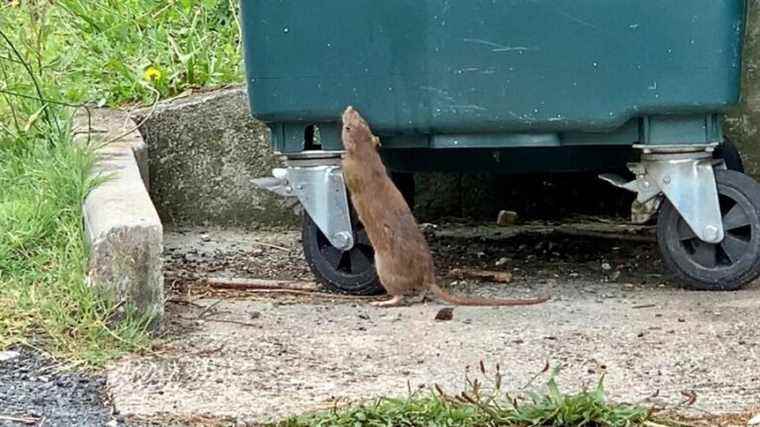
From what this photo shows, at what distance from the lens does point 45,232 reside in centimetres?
403

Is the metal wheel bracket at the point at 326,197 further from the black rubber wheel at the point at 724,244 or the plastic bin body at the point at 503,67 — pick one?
the black rubber wheel at the point at 724,244

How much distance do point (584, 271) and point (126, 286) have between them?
1723 millimetres

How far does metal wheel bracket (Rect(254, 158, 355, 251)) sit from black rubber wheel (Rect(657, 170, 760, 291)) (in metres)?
0.93

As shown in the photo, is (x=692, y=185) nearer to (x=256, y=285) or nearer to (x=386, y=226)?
(x=386, y=226)

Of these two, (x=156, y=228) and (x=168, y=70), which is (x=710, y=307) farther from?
(x=168, y=70)

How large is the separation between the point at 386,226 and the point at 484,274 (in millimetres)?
578

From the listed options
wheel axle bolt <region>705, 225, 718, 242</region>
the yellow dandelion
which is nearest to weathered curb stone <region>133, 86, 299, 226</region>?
the yellow dandelion

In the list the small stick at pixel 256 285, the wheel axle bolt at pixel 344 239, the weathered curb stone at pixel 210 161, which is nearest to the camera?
the wheel axle bolt at pixel 344 239

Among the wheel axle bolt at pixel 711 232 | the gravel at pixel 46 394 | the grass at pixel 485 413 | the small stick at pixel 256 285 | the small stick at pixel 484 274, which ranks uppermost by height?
the wheel axle bolt at pixel 711 232

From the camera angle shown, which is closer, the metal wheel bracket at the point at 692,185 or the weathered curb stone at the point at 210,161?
the metal wheel bracket at the point at 692,185

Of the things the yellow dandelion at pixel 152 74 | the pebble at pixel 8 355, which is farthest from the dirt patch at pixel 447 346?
the yellow dandelion at pixel 152 74

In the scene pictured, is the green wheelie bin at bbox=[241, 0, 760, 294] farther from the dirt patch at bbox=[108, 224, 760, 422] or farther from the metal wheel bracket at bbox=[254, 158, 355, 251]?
the dirt patch at bbox=[108, 224, 760, 422]

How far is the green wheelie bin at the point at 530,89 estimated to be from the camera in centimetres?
382

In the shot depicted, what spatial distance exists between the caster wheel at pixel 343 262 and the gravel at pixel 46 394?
3.46ft
